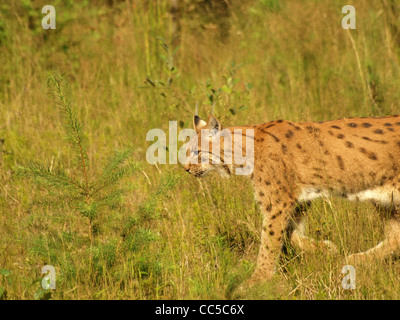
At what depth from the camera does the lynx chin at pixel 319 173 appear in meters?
4.29

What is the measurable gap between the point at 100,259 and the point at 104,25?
18.5 ft

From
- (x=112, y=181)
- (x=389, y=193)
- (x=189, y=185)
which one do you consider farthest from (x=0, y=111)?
(x=389, y=193)

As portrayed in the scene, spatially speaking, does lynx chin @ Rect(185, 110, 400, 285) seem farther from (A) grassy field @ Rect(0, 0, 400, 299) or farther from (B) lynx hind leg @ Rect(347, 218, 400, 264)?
(A) grassy field @ Rect(0, 0, 400, 299)

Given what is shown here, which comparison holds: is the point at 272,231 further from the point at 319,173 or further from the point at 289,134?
the point at 289,134

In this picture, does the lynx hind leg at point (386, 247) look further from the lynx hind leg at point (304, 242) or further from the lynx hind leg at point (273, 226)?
the lynx hind leg at point (273, 226)

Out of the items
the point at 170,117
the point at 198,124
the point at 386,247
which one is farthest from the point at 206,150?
the point at 386,247

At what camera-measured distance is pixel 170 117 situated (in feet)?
18.8

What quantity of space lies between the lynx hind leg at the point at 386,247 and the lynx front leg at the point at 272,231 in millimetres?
618

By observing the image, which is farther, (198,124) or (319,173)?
(198,124)

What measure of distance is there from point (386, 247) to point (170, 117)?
8.41 feet

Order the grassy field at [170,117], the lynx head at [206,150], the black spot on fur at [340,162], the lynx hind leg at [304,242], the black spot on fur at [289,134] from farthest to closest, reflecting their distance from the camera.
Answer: the lynx head at [206,150] < the black spot on fur at [289,134] < the black spot on fur at [340,162] < the lynx hind leg at [304,242] < the grassy field at [170,117]

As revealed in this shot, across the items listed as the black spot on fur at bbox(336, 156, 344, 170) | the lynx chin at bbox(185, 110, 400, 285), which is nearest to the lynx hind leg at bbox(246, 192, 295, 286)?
the lynx chin at bbox(185, 110, 400, 285)

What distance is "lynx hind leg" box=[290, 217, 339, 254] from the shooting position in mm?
4129

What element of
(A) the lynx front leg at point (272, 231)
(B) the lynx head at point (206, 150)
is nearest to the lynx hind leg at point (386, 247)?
(A) the lynx front leg at point (272, 231)
